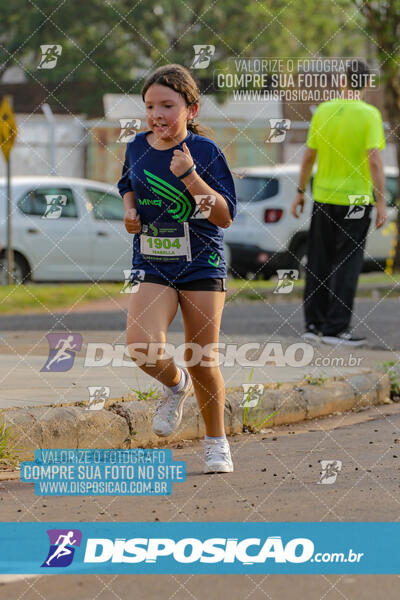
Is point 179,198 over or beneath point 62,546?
over

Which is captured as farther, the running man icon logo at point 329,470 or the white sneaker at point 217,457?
the white sneaker at point 217,457

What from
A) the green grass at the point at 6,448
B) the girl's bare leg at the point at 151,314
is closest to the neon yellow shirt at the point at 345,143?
the girl's bare leg at the point at 151,314

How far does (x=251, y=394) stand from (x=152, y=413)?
78cm

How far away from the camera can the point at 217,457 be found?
5.81 m

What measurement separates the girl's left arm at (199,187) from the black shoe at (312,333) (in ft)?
14.8

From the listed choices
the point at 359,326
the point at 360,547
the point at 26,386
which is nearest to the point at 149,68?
the point at 359,326

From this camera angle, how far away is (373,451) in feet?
20.9

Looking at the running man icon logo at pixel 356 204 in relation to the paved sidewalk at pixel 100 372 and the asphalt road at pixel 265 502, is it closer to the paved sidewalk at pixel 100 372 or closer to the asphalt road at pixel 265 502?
the paved sidewalk at pixel 100 372

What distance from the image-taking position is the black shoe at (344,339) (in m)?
9.97

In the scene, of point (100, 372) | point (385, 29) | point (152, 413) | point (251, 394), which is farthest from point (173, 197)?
point (385, 29)

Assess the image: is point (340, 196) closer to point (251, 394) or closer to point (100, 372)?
point (100, 372)

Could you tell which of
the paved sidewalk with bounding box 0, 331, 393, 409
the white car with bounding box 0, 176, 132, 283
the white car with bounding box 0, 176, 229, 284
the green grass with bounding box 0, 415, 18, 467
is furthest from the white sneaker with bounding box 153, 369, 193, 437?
the white car with bounding box 0, 176, 132, 283

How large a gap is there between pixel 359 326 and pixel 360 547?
24.4ft

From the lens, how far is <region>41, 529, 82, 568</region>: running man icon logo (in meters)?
4.28
